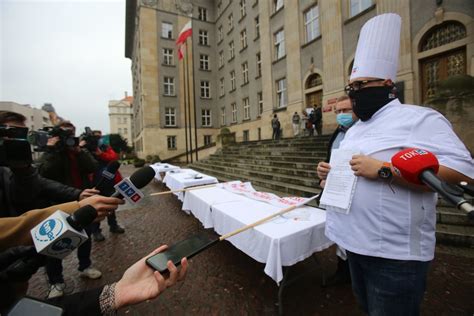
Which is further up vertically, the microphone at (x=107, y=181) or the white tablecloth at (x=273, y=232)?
the microphone at (x=107, y=181)

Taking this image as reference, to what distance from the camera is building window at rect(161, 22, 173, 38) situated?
2603 cm

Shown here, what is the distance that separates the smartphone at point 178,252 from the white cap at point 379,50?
142 centimetres

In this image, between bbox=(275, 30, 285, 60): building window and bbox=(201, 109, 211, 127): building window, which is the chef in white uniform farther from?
bbox=(201, 109, 211, 127): building window

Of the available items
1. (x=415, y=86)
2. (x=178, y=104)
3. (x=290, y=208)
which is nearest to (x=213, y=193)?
(x=290, y=208)

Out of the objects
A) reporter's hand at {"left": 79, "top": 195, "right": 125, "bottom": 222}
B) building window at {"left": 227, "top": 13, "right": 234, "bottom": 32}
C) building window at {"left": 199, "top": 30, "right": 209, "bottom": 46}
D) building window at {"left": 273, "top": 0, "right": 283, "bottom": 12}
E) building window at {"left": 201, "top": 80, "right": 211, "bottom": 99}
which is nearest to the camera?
reporter's hand at {"left": 79, "top": 195, "right": 125, "bottom": 222}

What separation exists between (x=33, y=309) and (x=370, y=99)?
72.6 inches

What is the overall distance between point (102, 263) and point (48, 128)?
2.18m

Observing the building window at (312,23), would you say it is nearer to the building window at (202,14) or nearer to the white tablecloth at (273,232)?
the white tablecloth at (273,232)

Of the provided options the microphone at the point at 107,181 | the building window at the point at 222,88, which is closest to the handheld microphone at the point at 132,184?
the microphone at the point at 107,181

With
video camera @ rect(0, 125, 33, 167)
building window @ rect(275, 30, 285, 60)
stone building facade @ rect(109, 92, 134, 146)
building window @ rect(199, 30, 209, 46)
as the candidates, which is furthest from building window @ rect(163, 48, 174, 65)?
stone building facade @ rect(109, 92, 134, 146)

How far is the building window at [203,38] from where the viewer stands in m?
27.8

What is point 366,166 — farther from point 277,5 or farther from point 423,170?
point 277,5

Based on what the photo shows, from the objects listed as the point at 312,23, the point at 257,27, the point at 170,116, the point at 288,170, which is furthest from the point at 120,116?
the point at 288,170

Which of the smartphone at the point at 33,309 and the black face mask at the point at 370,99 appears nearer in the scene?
the smartphone at the point at 33,309
